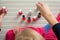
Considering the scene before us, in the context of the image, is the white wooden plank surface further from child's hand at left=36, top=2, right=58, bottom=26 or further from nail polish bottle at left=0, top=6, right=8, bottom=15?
child's hand at left=36, top=2, right=58, bottom=26

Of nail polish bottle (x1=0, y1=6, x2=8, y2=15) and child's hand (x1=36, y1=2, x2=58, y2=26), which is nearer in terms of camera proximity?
child's hand (x1=36, y1=2, x2=58, y2=26)

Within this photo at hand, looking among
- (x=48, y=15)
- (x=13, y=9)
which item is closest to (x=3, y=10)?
(x=13, y=9)

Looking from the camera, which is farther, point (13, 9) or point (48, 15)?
point (13, 9)

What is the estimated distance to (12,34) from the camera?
36.0 inches

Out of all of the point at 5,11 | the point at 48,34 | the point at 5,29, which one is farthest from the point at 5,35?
the point at 48,34

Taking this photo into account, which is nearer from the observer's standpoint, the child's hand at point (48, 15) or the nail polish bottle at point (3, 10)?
the child's hand at point (48, 15)

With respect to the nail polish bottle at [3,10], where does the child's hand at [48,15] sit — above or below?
above

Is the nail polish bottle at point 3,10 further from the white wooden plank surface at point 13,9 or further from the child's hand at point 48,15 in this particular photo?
the child's hand at point 48,15

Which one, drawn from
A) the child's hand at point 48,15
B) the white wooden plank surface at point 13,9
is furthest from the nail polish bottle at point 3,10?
the child's hand at point 48,15

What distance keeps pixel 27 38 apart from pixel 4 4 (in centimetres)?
39

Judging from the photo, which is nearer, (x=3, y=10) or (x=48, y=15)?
(x=48, y=15)

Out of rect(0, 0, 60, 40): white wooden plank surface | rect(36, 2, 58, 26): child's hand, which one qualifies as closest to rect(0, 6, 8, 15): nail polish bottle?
rect(0, 0, 60, 40): white wooden plank surface

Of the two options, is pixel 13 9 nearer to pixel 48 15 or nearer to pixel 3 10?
pixel 3 10

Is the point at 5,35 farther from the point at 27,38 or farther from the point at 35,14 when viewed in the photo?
the point at 27,38
